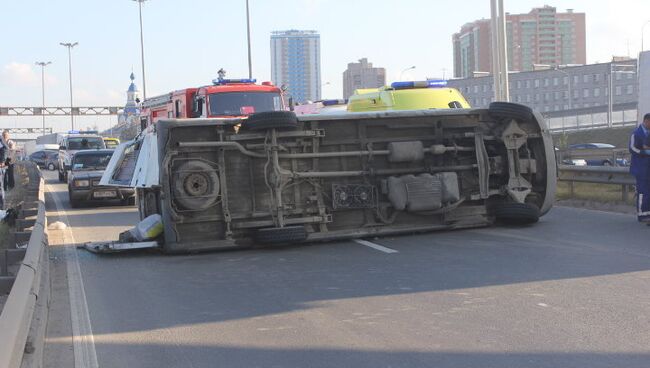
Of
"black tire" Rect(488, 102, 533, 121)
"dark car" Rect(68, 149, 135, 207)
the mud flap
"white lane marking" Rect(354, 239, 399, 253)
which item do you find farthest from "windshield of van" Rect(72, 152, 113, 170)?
"black tire" Rect(488, 102, 533, 121)

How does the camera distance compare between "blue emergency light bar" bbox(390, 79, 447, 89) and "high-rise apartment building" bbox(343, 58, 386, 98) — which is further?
"high-rise apartment building" bbox(343, 58, 386, 98)

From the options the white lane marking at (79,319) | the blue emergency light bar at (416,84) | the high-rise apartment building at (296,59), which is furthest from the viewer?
the high-rise apartment building at (296,59)

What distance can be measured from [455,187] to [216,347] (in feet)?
21.2

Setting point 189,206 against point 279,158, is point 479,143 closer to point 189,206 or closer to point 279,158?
point 279,158

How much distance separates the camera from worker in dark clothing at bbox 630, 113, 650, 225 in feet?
40.2

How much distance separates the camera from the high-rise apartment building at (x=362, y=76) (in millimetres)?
115250

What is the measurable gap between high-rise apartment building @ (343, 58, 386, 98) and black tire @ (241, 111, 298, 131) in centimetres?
10117

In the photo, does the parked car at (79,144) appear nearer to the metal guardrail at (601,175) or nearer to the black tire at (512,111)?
the metal guardrail at (601,175)

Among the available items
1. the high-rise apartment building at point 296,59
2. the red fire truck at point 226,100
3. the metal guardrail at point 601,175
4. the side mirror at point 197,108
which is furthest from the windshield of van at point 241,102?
the high-rise apartment building at point 296,59

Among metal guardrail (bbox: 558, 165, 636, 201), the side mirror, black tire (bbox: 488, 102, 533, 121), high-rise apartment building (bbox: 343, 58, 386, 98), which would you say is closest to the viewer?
black tire (bbox: 488, 102, 533, 121)

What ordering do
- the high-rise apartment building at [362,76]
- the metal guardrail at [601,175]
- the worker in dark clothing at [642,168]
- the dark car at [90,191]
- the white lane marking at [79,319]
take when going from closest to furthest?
the white lane marking at [79,319] < the worker in dark clothing at [642,168] < the metal guardrail at [601,175] < the dark car at [90,191] < the high-rise apartment building at [362,76]

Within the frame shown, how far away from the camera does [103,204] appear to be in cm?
2262

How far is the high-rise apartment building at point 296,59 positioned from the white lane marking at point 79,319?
95443mm

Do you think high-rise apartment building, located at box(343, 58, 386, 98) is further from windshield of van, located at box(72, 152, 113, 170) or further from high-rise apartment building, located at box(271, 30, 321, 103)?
windshield of van, located at box(72, 152, 113, 170)
